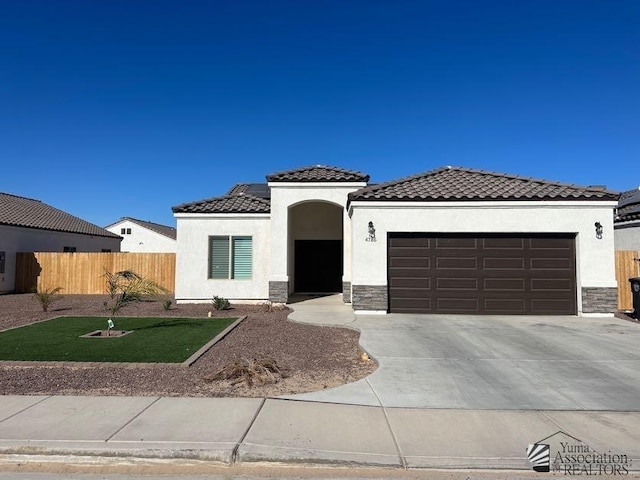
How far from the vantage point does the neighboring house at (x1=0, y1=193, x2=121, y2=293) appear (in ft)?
69.5

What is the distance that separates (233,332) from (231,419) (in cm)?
549

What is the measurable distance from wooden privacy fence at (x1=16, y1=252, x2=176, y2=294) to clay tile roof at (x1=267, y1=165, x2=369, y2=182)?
8.65m

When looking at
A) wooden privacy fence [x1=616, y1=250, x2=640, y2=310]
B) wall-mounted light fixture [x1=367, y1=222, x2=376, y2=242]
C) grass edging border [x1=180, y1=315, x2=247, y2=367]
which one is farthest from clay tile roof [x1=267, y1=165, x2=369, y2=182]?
wooden privacy fence [x1=616, y1=250, x2=640, y2=310]

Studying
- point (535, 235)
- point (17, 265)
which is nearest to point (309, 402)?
point (535, 235)

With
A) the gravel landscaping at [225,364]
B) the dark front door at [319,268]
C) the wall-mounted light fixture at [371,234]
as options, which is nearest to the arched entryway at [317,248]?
the dark front door at [319,268]

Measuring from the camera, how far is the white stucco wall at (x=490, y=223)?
12094mm

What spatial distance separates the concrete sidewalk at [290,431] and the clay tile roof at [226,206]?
10589 mm

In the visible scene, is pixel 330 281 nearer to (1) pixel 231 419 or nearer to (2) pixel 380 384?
(2) pixel 380 384

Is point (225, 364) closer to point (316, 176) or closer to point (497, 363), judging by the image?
point (497, 363)

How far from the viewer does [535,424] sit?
15.4 feet

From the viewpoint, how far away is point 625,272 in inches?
563

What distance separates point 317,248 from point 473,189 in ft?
25.2

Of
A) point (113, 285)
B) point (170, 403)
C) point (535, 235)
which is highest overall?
point (535, 235)

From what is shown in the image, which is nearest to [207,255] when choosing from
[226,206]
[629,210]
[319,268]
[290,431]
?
[226,206]
